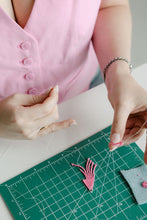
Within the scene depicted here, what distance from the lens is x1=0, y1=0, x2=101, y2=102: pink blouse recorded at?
2.56 feet

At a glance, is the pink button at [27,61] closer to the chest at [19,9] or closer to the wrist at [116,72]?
the chest at [19,9]

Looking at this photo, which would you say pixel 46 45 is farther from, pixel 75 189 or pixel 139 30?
pixel 139 30

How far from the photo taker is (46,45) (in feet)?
2.82

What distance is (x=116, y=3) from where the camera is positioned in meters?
0.97

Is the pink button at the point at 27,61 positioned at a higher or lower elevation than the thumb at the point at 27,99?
higher

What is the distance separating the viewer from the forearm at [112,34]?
2.98 feet

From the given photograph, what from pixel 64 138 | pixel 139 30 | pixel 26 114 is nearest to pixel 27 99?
pixel 26 114

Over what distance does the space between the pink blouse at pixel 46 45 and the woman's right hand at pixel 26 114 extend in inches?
4.9

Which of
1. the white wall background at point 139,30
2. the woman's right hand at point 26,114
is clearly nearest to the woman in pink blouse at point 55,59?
the woman's right hand at point 26,114

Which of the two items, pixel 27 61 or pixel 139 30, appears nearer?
pixel 27 61

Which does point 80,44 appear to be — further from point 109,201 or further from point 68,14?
point 109,201

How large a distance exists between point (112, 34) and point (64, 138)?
0.36 meters

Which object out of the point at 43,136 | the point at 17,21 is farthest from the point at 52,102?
the point at 17,21

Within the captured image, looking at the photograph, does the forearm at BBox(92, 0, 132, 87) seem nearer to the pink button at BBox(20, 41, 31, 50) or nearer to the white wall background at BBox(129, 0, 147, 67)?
the pink button at BBox(20, 41, 31, 50)
